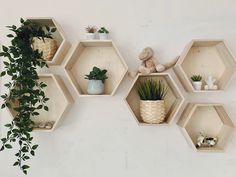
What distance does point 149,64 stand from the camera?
121cm

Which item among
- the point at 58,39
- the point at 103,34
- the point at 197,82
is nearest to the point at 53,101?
the point at 58,39

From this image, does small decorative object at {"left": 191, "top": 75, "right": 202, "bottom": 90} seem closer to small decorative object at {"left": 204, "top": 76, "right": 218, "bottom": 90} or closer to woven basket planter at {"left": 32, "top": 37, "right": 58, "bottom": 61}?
small decorative object at {"left": 204, "top": 76, "right": 218, "bottom": 90}

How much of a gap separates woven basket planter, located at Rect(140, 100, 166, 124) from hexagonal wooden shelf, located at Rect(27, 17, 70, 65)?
509 mm

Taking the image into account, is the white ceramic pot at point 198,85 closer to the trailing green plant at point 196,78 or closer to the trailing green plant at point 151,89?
the trailing green plant at point 196,78

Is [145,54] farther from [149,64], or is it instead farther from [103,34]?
[103,34]

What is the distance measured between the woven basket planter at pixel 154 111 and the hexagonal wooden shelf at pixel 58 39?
0.51 meters

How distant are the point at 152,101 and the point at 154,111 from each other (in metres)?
0.05

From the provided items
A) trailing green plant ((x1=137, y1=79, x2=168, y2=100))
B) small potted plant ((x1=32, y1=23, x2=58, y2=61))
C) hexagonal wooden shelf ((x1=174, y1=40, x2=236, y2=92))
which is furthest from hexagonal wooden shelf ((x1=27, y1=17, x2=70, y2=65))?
hexagonal wooden shelf ((x1=174, y1=40, x2=236, y2=92))

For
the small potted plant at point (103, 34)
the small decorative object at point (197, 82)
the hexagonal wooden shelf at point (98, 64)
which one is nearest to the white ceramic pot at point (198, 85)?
the small decorative object at point (197, 82)

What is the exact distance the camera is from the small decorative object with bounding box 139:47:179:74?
1186mm

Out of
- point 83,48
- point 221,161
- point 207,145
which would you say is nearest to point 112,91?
point 83,48

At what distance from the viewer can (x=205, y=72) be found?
4.20 ft

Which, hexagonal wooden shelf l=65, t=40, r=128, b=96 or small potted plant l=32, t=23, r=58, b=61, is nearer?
small potted plant l=32, t=23, r=58, b=61

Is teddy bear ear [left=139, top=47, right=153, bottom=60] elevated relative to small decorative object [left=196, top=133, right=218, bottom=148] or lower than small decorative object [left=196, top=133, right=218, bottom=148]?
elevated
